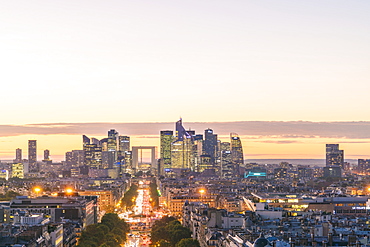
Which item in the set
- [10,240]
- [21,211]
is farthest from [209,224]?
[10,240]

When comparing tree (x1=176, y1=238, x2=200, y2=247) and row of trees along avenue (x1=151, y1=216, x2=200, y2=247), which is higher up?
tree (x1=176, y1=238, x2=200, y2=247)

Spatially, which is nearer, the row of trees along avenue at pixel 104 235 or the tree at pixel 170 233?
the row of trees along avenue at pixel 104 235

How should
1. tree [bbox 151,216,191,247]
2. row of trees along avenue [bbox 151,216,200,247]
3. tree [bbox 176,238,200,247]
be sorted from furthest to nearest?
tree [bbox 151,216,191,247], row of trees along avenue [bbox 151,216,200,247], tree [bbox 176,238,200,247]

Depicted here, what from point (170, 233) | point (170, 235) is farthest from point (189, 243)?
point (170, 233)

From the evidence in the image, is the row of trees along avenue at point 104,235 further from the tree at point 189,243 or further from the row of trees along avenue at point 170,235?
the tree at point 189,243

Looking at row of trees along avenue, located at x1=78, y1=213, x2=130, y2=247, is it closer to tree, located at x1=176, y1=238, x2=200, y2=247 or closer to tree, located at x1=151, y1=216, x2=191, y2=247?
tree, located at x1=151, y1=216, x2=191, y2=247

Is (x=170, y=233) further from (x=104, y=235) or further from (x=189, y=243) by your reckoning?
(x=189, y=243)

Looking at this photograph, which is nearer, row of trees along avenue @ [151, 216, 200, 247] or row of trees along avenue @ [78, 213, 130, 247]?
row of trees along avenue @ [78, 213, 130, 247]

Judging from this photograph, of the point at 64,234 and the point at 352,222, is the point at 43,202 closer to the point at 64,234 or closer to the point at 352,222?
the point at 64,234

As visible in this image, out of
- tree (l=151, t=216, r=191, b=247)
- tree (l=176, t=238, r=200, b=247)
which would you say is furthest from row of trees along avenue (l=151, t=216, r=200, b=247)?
tree (l=176, t=238, r=200, b=247)

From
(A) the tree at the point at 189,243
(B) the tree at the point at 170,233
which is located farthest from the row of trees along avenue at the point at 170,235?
(A) the tree at the point at 189,243

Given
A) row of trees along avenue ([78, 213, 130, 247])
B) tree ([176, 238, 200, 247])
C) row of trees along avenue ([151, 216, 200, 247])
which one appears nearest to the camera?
tree ([176, 238, 200, 247])

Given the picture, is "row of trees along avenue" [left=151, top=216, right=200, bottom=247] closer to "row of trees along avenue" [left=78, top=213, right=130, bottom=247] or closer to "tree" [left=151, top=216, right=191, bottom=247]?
"tree" [left=151, top=216, right=191, bottom=247]
